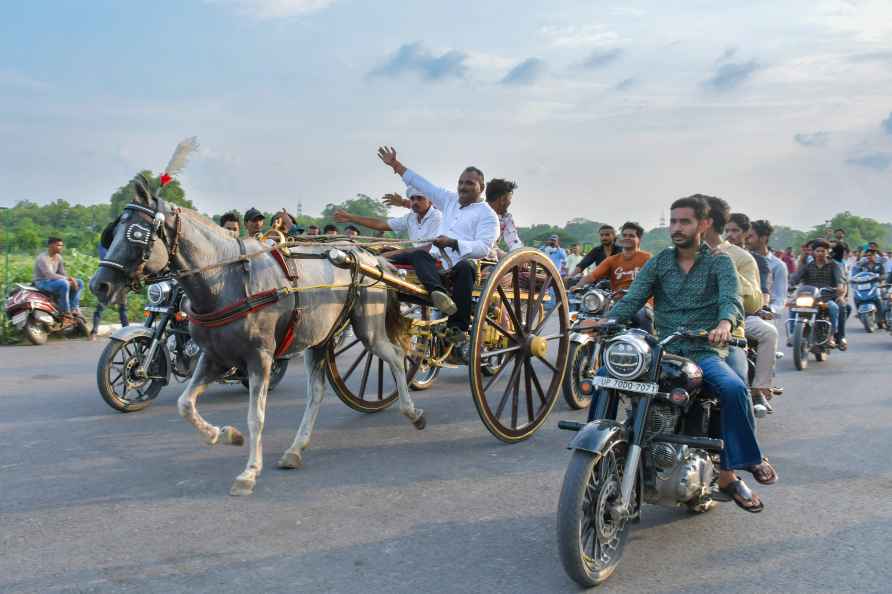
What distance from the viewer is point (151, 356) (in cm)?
746

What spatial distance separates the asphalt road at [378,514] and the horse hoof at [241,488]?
66mm

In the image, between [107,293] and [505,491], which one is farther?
[505,491]

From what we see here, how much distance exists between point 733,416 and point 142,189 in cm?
369

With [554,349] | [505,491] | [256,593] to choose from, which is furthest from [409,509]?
[554,349]

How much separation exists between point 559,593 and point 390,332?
349cm

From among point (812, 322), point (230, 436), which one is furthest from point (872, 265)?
Answer: point (230, 436)

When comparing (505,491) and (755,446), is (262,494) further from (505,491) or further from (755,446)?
(755,446)

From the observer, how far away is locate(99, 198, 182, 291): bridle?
4.75 meters

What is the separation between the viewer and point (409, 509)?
4.77 m

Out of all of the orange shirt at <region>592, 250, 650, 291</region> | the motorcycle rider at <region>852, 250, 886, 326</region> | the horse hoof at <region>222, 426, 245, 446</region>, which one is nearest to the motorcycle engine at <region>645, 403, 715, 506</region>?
the horse hoof at <region>222, 426, 245, 446</region>

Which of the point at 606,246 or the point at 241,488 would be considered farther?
the point at 606,246

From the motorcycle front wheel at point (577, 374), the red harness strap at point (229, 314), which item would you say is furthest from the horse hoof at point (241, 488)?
the motorcycle front wheel at point (577, 374)

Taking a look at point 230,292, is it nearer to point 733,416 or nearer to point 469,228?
point 469,228

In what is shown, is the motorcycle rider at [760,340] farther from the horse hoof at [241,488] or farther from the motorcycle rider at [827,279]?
the motorcycle rider at [827,279]
